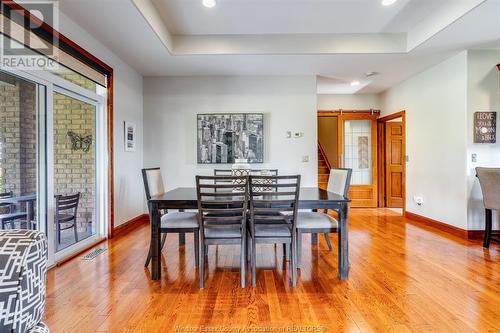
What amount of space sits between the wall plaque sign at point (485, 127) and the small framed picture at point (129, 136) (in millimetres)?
4966

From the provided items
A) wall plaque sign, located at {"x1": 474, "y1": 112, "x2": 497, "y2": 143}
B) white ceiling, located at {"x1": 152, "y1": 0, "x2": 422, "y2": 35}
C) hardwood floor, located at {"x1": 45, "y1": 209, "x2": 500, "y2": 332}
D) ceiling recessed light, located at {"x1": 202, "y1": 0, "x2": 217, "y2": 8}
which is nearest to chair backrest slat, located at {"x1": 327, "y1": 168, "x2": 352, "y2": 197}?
hardwood floor, located at {"x1": 45, "y1": 209, "x2": 500, "y2": 332}

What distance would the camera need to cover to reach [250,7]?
3.05m

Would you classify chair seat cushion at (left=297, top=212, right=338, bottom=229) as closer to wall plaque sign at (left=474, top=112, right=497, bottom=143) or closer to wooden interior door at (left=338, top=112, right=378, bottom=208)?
wall plaque sign at (left=474, top=112, right=497, bottom=143)

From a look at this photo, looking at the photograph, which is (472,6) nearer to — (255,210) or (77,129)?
(255,210)

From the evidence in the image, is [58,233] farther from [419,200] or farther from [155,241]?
[419,200]

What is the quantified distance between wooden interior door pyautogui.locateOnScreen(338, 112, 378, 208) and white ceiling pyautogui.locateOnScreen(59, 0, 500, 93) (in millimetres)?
1630

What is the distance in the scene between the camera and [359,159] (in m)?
6.21

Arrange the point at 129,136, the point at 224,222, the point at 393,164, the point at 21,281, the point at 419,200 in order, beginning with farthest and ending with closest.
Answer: the point at 393,164, the point at 419,200, the point at 129,136, the point at 224,222, the point at 21,281

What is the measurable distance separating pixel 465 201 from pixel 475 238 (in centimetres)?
50

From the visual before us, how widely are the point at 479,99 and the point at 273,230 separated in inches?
138

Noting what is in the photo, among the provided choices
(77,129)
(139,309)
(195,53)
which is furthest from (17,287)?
(195,53)

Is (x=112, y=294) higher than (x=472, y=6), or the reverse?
(x=472, y=6)

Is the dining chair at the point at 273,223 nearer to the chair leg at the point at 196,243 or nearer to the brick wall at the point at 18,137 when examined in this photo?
the chair leg at the point at 196,243

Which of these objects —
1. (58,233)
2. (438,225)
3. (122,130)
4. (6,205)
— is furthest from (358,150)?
(6,205)
